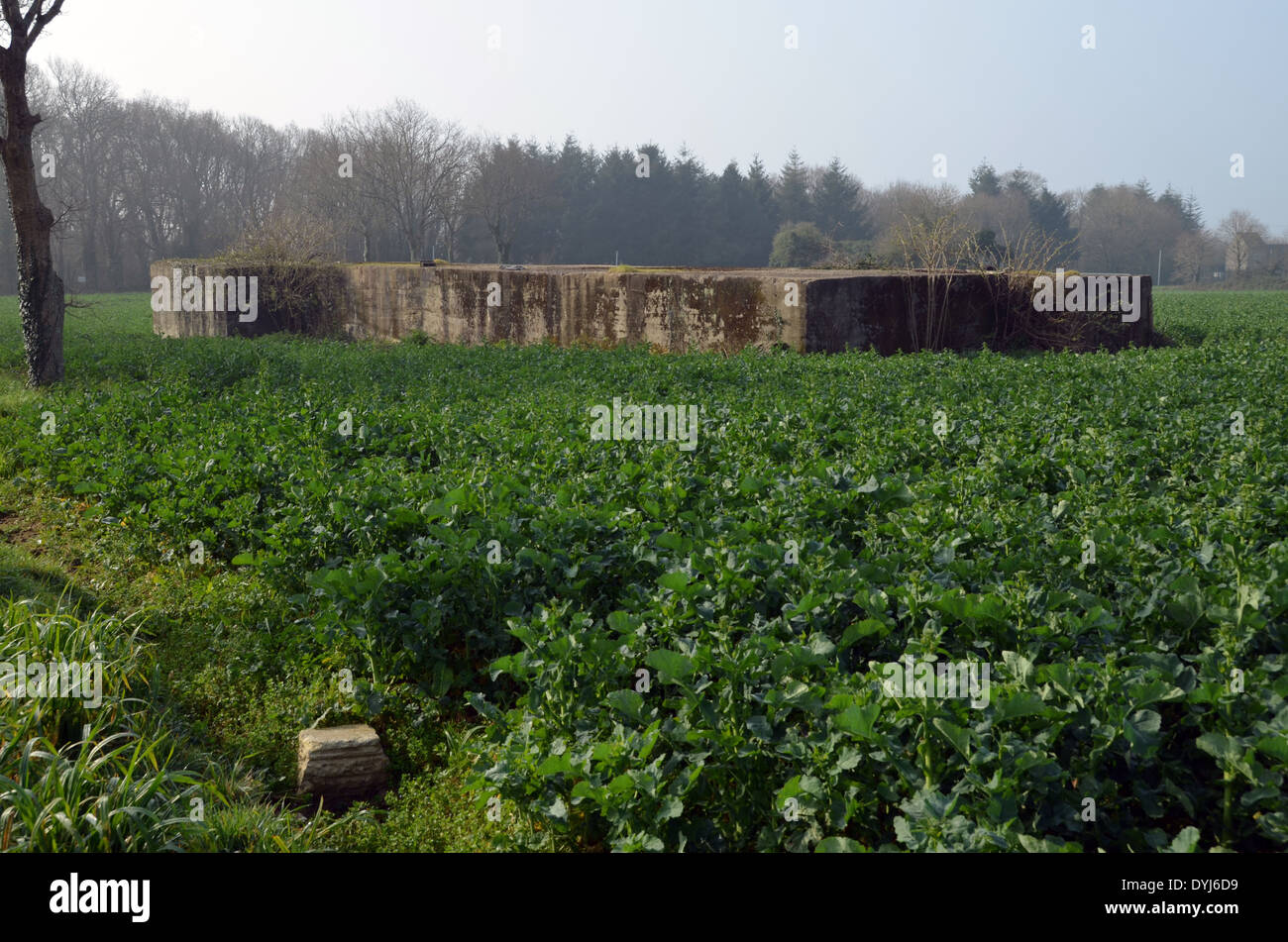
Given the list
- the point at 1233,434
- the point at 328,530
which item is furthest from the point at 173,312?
the point at 1233,434

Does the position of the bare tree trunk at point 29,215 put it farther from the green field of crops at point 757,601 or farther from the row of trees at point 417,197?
the row of trees at point 417,197

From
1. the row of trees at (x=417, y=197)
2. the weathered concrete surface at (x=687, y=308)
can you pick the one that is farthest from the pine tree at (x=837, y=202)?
the weathered concrete surface at (x=687, y=308)

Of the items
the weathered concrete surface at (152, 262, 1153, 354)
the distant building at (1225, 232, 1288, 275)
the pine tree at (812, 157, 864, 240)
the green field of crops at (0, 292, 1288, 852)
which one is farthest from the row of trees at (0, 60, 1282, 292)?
the green field of crops at (0, 292, 1288, 852)

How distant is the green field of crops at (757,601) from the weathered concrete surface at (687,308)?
684 centimetres

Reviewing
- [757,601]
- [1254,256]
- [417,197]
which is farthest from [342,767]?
[1254,256]

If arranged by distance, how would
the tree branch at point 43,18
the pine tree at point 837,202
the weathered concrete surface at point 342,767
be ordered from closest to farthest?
the weathered concrete surface at point 342,767, the tree branch at point 43,18, the pine tree at point 837,202

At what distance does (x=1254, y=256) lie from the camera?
273 feet

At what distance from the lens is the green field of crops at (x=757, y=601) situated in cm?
323

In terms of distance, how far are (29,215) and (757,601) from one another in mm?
13696

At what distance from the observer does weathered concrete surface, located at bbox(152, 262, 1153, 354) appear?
17156mm

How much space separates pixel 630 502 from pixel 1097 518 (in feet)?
8.80

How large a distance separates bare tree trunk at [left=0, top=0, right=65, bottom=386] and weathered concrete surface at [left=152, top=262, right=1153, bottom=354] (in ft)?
30.5

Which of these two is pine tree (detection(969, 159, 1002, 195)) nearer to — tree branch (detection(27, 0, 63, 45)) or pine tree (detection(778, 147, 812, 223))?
pine tree (detection(778, 147, 812, 223))

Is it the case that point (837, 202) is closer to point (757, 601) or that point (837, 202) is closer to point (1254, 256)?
point (1254, 256)
